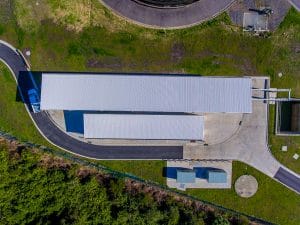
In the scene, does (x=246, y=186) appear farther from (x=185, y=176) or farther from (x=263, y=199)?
(x=185, y=176)

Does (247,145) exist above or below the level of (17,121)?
below

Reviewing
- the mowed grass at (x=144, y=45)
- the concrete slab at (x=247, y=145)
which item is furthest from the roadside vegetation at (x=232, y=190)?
the mowed grass at (x=144, y=45)

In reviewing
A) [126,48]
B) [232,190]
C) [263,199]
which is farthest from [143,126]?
[263,199]

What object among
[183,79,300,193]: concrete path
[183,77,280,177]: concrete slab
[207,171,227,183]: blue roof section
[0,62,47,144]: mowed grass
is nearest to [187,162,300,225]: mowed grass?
[183,79,300,193]: concrete path

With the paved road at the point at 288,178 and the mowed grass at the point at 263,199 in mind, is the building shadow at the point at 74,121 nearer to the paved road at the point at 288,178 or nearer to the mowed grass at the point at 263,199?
the mowed grass at the point at 263,199

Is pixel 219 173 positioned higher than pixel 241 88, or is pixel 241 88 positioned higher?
pixel 241 88

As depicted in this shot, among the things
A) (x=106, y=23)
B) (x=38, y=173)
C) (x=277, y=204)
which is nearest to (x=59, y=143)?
(x=38, y=173)

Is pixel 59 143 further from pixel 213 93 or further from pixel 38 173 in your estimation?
pixel 213 93

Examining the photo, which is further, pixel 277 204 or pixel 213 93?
pixel 277 204
